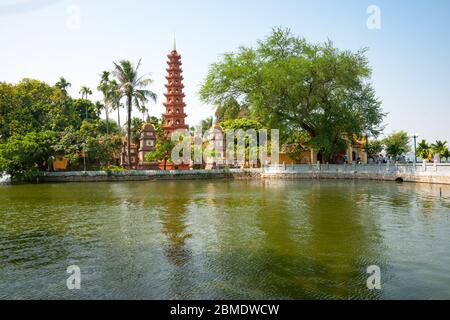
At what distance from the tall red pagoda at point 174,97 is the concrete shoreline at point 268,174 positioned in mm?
15076

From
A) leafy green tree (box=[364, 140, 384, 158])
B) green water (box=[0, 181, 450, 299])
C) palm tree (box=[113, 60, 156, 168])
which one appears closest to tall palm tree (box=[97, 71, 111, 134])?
palm tree (box=[113, 60, 156, 168])

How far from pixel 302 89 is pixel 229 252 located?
28.8m

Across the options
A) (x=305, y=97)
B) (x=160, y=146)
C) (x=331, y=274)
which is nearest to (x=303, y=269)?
(x=331, y=274)

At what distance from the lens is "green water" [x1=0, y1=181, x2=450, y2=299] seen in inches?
245

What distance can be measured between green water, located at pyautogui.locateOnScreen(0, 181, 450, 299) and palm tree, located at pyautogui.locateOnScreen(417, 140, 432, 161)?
25758mm

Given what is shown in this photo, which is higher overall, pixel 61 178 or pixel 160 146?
pixel 160 146

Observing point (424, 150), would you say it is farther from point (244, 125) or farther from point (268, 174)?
point (244, 125)

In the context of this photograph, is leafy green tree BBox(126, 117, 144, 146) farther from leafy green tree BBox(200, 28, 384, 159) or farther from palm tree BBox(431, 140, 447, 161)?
palm tree BBox(431, 140, 447, 161)

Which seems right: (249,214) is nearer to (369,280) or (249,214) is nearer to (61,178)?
(369,280)

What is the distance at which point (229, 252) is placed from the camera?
342 inches

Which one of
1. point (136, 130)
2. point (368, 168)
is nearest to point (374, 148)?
point (368, 168)

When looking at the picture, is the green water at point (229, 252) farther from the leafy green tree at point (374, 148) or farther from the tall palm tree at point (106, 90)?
the leafy green tree at point (374, 148)

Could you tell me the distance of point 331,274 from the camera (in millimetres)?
6840

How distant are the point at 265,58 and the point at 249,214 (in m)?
26.0
